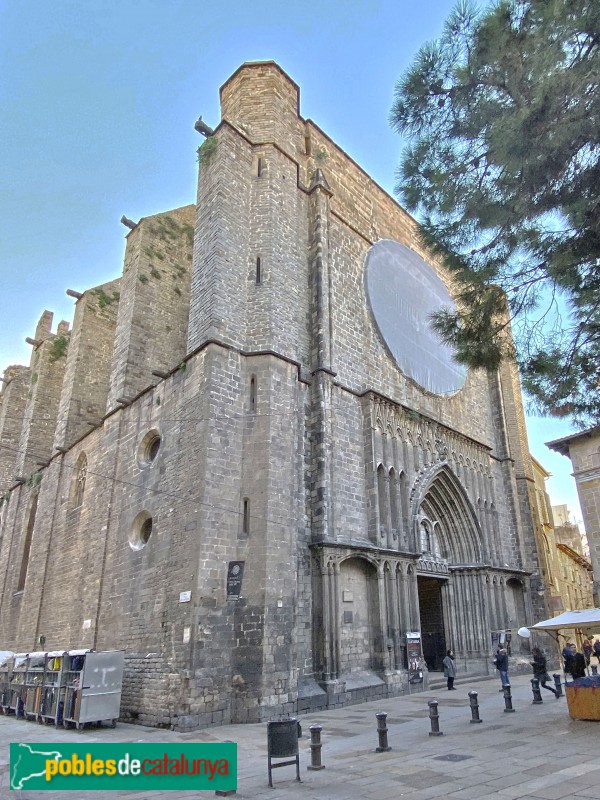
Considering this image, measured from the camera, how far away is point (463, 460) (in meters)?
20.0

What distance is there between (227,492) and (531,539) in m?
15.1

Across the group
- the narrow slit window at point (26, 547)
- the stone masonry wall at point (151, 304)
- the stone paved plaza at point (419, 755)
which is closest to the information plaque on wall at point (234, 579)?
the stone paved plaza at point (419, 755)

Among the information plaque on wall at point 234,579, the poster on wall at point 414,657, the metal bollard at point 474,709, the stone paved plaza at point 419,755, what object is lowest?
the stone paved plaza at point 419,755

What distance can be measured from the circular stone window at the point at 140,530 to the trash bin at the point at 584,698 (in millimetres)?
9431

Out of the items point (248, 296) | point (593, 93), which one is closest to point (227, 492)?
point (248, 296)

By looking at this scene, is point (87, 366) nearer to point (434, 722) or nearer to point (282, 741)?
point (434, 722)

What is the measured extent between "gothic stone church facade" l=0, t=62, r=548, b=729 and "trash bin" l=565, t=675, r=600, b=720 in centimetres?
514

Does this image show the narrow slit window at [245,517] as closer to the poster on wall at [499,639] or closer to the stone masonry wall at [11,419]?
the poster on wall at [499,639]

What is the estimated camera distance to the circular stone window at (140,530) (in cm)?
1373

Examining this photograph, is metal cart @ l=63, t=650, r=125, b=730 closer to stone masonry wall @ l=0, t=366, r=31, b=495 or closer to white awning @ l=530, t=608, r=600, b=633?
white awning @ l=530, t=608, r=600, b=633

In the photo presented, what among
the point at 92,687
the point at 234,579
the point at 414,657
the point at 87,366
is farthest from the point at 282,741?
the point at 87,366

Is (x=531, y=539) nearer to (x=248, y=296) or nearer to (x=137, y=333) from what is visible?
(x=248, y=296)

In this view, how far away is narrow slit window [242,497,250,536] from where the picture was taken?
12.1 m

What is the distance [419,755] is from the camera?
23.1ft
